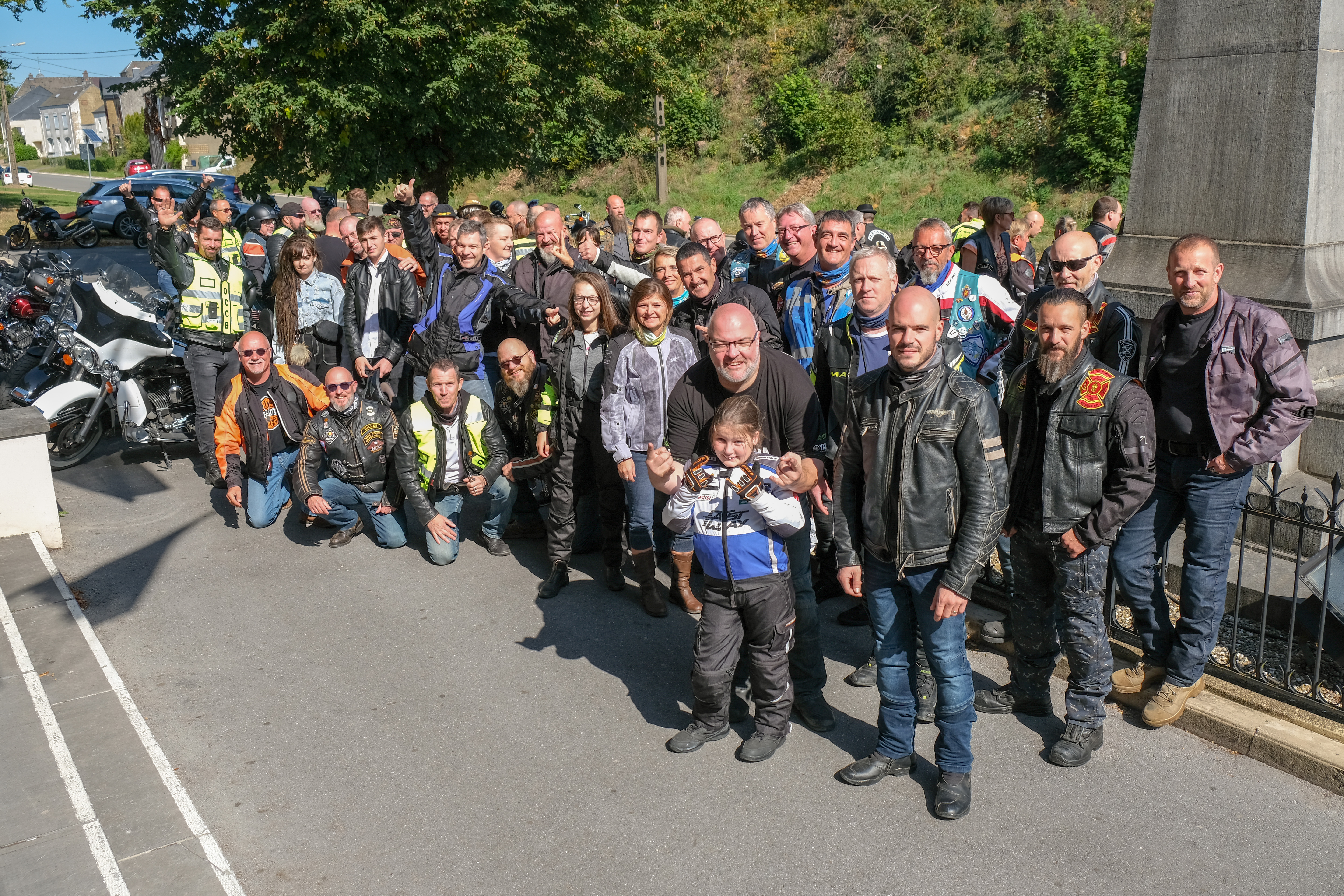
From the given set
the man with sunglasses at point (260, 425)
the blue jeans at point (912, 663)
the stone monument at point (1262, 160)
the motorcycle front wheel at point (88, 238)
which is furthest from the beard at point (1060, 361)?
the motorcycle front wheel at point (88, 238)

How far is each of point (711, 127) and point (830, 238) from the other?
1275 inches

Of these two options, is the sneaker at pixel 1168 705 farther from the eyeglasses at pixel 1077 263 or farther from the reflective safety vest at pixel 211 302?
the reflective safety vest at pixel 211 302

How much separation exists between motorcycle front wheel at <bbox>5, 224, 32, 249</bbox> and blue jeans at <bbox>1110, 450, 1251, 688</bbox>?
2022 cm

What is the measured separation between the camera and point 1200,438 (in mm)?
4434

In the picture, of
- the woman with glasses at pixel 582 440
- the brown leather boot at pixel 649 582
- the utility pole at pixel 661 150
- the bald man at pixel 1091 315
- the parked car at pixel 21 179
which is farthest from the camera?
the parked car at pixel 21 179

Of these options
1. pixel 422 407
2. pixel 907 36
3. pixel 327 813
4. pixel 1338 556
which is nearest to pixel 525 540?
pixel 422 407

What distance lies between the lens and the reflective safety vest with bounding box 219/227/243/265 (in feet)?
29.4

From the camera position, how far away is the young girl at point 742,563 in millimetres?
4250

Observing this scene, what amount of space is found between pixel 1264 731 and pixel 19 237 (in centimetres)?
2356

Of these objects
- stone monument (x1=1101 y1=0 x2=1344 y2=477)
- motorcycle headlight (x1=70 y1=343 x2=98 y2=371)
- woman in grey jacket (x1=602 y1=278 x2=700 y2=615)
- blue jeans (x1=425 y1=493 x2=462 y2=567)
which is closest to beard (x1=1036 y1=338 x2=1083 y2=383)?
woman in grey jacket (x1=602 y1=278 x2=700 y2=615)

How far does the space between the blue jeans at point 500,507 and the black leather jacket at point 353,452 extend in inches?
24.6

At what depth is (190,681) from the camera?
5305 mm

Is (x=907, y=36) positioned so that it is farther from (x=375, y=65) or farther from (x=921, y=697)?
(x=921, y=697)

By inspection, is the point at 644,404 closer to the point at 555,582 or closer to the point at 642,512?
the point at 642,512
